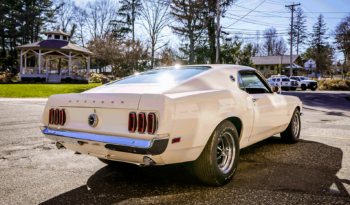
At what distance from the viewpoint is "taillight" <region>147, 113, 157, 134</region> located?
2697mm

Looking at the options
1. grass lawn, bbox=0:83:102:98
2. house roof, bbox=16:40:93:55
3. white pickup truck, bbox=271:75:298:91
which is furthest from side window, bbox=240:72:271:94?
white pickup truck, bbox=271:75:298:91

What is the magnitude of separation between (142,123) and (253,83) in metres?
2.37

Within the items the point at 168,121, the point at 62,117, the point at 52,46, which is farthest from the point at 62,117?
the point at 52,46

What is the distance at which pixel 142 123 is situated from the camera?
2760 mm

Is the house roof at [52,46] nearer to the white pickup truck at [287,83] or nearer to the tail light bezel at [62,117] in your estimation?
the white pickup truck at [287,83]

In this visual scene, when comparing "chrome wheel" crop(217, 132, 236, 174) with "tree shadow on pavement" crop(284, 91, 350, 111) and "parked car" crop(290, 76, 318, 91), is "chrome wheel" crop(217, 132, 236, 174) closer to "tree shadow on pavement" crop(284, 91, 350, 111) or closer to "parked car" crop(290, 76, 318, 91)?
"tree shadow on pavement" crop(284, 91, 350, 111)

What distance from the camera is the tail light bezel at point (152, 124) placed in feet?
8.84

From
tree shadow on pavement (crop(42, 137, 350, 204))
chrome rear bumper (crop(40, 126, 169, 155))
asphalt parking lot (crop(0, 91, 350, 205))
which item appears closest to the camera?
chrome rear bumper (crop(40, 126, 169, 155))

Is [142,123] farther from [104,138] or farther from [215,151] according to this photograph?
[215,151]

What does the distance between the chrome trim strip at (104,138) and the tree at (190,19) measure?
32312mm

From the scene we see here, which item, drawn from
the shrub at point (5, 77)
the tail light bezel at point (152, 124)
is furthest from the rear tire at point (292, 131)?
the shrub at point (5, 77)

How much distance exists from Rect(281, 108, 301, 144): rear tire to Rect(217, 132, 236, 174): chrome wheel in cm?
244

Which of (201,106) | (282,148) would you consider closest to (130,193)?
(201,106)

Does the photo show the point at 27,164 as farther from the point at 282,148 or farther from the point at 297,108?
the point at 297,108
